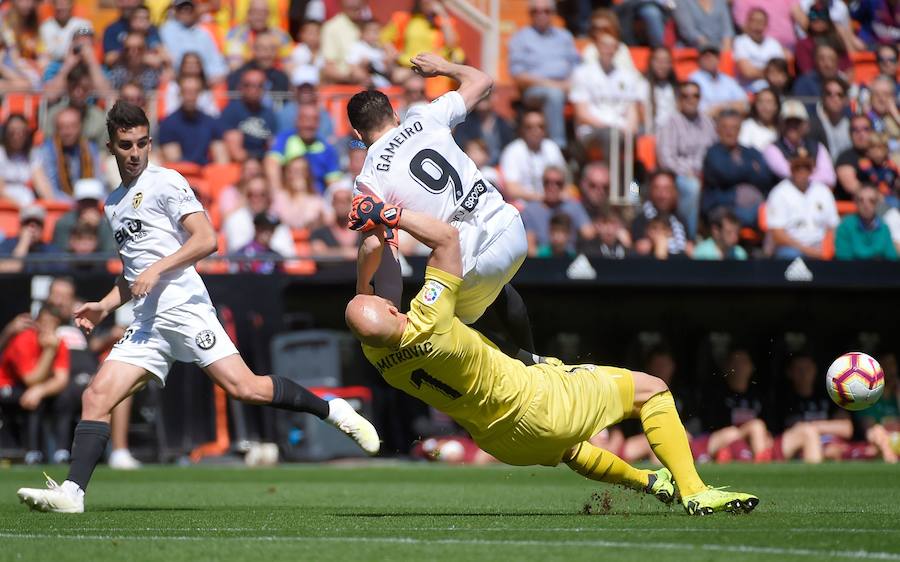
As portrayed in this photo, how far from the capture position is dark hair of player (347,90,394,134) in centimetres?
756

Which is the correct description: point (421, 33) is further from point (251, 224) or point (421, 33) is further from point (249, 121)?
point (251, 224)

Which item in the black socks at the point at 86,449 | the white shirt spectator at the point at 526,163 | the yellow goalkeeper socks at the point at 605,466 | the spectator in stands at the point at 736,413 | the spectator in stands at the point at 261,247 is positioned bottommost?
the spectator in stands at the point at 736,413

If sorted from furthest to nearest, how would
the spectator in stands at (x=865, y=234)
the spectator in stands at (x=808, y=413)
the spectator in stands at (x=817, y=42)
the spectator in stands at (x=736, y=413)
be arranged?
the spectator in stands at (x=817, y=42) < the spectator in stands at (x=865, y=234) < the spectator in stands at (x=808, y=413) < the spectator in stands at (x=736, y=413)

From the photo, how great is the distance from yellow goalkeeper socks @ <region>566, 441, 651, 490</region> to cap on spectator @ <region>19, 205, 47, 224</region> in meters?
9.21

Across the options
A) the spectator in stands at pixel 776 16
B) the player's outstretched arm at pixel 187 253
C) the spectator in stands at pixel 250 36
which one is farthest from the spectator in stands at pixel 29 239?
the spectator in stands at pixel 776 16

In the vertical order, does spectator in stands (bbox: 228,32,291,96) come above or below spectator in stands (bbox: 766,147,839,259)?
above

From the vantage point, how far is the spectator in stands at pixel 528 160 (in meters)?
16.6

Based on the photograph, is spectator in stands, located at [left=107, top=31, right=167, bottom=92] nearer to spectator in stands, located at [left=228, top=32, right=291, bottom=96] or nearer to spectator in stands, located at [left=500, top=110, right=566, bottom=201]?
spectator in stands, located at [left=228, top=32, right=291, bottom=96]

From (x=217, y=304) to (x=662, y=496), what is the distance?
25.0 ft

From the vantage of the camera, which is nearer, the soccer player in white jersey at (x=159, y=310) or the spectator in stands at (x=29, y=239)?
the soccer player in white jersey at (x=159, y=310)

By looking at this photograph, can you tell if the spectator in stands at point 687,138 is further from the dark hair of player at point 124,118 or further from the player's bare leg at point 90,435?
the player's bare leg at point 90,435

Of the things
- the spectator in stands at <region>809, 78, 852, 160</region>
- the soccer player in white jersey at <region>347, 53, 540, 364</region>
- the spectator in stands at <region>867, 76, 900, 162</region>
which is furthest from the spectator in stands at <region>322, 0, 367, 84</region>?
the soccer player in white jersey at <region>347, 53, 540, 364</region>

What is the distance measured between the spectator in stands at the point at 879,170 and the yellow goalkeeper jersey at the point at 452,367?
11.5m

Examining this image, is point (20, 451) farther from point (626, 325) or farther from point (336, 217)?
point (626, 325)
